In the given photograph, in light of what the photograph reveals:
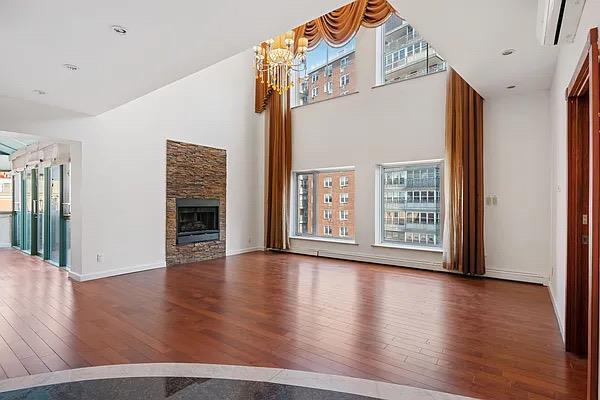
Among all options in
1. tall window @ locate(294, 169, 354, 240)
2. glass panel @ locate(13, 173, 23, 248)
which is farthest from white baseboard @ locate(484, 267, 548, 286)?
glass panel @ locate(13, 173, 23, 248)

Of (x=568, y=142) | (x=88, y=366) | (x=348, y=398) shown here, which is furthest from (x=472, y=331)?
(x=88, y=366)

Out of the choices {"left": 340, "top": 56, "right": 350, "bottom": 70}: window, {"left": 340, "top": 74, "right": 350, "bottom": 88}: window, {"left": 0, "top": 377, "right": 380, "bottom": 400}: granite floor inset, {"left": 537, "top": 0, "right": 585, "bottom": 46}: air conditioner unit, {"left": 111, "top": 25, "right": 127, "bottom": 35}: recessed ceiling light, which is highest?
{"left": 340, "top": 56, "right": 350, "bottom": 70}: window

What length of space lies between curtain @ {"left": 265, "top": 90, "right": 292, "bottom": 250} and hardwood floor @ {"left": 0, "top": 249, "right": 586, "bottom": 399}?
2.66 m

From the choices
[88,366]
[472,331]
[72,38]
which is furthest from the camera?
[472,331]

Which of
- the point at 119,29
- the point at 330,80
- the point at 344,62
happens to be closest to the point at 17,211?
the point at 119,29

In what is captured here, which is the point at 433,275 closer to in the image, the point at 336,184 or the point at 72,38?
the point at 336,184

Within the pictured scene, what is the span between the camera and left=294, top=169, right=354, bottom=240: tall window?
7219 millimetres

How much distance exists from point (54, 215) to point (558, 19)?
26.8 feet

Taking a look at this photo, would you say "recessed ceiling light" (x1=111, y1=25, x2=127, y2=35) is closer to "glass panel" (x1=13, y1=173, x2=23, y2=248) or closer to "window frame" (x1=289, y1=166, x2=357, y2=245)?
"window frame" (x1=289, y1=166, x2=357, y2=245)

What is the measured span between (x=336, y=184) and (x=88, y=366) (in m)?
5.77

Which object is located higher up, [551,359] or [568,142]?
[568,142]

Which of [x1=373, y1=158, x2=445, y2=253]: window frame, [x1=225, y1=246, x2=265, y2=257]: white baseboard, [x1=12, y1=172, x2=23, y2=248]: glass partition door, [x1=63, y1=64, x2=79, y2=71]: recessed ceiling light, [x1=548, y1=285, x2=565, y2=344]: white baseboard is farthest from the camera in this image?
[x1=12, y1=172, x2=23, y2=248]: glass partition door

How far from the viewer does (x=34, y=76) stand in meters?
3.63

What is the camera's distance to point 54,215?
666cm
